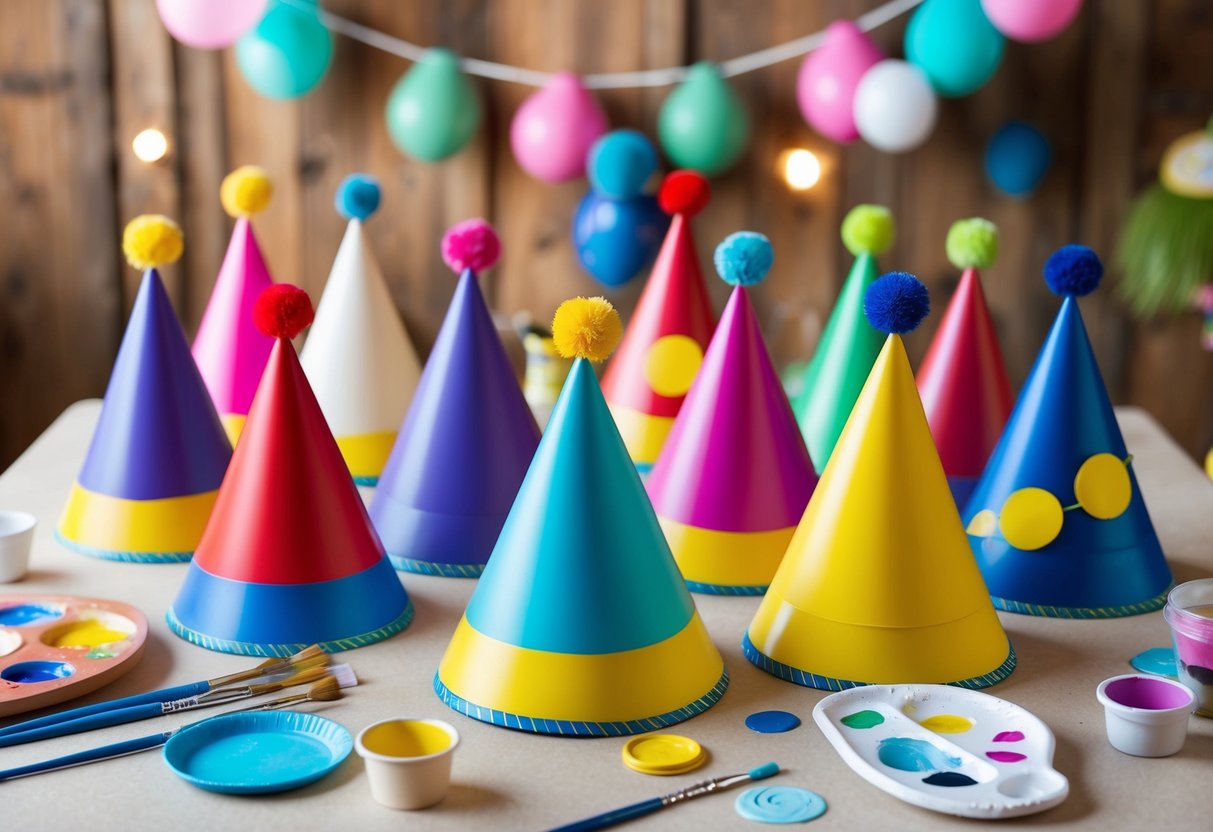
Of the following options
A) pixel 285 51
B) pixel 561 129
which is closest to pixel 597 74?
pixel 561 129

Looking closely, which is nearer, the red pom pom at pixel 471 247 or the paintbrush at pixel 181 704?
the paintbrush at pixel 181 704

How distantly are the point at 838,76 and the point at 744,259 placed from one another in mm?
1211

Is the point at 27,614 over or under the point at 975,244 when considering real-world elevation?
under

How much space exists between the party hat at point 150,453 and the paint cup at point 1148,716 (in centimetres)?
84

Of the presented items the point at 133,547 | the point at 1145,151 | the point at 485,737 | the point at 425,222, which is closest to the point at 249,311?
the point at 133,547

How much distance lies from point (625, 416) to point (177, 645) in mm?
629

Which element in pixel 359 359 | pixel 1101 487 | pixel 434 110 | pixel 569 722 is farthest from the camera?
pixel 434 110

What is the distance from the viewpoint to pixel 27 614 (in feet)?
3.61

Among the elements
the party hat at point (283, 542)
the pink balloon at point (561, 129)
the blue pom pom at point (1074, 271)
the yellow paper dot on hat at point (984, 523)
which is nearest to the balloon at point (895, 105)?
the pink balloon at point (561, 129)

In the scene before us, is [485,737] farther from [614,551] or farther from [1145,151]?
[1145,151]

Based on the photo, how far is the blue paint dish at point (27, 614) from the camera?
1085 millimetres

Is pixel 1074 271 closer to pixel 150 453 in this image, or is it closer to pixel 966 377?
pixel 966 377

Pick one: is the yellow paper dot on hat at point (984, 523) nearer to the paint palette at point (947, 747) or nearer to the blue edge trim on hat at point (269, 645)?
the paint palette at point (947, 747)

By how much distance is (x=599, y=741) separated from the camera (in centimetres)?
91
